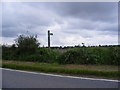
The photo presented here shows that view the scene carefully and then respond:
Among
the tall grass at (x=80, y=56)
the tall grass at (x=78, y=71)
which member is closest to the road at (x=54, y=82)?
the tall grass at (x=78, y=71)

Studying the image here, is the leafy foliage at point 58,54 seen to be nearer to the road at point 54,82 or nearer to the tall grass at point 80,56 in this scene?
the tall grass at point 80,56

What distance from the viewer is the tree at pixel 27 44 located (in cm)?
1842

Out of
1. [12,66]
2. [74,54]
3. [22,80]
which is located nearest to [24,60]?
[12,66]

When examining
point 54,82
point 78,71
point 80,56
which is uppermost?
point 80,56

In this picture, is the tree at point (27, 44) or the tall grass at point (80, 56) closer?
the tall grass at point (80, 56)

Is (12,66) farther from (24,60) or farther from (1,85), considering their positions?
(1,85)

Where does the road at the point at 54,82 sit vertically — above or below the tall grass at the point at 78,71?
below

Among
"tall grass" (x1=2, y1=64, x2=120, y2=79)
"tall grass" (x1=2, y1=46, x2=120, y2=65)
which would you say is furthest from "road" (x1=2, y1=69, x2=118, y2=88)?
"tall grass" (x1=2, y1=46, x2=120, y2=65)

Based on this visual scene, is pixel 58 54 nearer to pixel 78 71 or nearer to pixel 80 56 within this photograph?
pixel 80 56

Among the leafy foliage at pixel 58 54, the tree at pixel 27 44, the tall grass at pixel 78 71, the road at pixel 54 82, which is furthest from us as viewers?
the tree at pixel 27 44

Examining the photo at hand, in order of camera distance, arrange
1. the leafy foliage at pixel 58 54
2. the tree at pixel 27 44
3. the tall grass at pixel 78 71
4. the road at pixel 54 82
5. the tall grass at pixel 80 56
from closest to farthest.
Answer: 1. the road at pixel 54 82
2. the tall grass at pixel 78 71
3. the tall grass at pixel 80 56
4. the leafy foliage at pixel 58 54
5. the tree at pixel 27 44

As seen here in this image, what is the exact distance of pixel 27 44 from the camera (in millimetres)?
18609

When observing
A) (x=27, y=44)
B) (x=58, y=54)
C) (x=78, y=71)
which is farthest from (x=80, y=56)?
(x=27, y=44)

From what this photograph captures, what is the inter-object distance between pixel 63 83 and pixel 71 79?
31.6 inches
